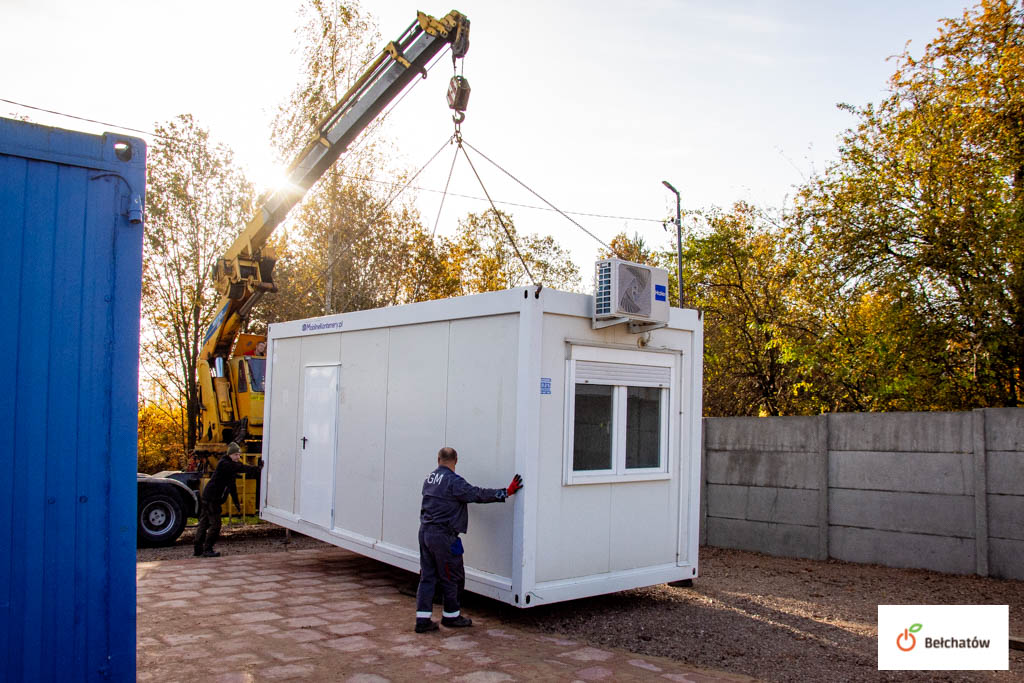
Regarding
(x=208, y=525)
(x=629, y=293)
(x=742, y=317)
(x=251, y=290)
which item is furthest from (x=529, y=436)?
(x=742, y=317)

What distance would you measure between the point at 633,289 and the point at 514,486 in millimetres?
2042

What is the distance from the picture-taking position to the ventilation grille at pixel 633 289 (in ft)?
22.5

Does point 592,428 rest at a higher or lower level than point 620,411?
lower

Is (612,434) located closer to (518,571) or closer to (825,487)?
(518,571)

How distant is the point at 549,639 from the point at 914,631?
111 inches

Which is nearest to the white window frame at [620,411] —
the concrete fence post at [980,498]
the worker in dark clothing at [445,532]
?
the worker in dark clothing at [445,532]

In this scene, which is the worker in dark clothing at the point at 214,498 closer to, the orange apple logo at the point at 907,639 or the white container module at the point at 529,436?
the white container module at the point at 529,436

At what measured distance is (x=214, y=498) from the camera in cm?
968

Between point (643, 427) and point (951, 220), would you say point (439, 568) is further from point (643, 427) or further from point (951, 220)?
point (951, 220)

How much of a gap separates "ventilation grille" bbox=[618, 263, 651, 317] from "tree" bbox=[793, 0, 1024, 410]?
5.71 metres

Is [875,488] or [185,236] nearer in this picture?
[875,488]

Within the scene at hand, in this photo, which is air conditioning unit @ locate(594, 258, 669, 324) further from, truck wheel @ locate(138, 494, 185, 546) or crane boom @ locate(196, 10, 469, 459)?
truck wheel @ locate(138, 494, 185, 546)

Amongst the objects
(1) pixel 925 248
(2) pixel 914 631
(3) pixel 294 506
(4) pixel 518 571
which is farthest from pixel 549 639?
(1) pixel 925 248

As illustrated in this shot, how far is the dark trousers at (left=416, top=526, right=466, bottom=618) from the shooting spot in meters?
6.37
